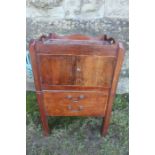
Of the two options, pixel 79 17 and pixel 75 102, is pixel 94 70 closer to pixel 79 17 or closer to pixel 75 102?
pixel 75 102

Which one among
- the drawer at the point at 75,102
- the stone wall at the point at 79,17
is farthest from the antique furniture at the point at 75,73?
the stone wall at the point at 79,17

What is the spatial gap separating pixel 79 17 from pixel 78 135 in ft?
2.40

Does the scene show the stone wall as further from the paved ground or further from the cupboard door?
the paved ground

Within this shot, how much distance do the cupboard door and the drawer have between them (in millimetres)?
75

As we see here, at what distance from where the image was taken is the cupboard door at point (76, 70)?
1294 mm

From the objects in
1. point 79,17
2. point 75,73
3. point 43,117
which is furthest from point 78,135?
point 79,17

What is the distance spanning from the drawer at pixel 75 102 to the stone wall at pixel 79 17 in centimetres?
38

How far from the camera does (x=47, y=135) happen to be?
5.39 feet

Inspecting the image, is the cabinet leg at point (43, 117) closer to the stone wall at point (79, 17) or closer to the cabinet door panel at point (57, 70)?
the cabinet door panel at point (57, 70)

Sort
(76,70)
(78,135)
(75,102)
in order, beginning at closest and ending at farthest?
(76,70), (75,102), (78,135)

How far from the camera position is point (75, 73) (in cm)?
133

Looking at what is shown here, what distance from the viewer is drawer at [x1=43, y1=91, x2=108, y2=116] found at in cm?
143

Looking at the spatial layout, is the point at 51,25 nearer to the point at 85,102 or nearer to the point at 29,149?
the point at 85,102

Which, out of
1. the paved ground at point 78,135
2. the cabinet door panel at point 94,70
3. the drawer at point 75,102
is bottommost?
the paved ground at point 78,135
